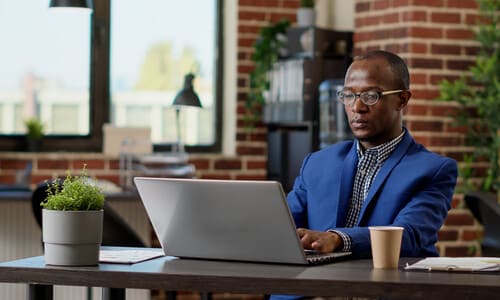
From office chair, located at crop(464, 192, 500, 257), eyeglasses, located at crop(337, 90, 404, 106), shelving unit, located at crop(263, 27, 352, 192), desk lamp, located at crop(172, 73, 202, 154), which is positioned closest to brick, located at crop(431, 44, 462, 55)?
shelving unit, located at crop(263, 27, 352, 192)

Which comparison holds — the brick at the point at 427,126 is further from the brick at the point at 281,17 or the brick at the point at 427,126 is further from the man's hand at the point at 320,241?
the man's hand at the point at 320,241

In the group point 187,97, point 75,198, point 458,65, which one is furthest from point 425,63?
point 75,198

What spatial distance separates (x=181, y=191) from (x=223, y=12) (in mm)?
3825

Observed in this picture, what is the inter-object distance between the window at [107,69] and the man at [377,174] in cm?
311

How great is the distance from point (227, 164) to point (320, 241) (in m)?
3.56

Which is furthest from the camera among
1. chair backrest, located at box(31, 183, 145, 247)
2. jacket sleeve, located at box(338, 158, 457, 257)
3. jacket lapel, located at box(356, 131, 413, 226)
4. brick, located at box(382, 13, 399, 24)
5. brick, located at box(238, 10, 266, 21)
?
brick, located at box(238, 10, 266, 21)

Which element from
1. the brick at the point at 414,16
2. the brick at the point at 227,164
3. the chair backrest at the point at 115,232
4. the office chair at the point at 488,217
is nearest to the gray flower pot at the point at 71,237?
the chair backrest at the point at 115,232

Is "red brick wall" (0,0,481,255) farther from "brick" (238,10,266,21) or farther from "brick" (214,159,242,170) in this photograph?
"brick" (214,159,242,170)

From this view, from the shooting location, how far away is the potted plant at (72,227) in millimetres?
2281

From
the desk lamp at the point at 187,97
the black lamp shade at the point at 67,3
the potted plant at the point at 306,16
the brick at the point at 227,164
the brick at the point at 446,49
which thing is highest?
the potted plant at the point at 306,16

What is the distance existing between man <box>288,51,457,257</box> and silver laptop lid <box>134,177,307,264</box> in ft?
1.15

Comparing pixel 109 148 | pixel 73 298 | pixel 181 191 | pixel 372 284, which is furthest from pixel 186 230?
pixel 109 148

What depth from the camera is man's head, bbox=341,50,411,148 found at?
2.83m

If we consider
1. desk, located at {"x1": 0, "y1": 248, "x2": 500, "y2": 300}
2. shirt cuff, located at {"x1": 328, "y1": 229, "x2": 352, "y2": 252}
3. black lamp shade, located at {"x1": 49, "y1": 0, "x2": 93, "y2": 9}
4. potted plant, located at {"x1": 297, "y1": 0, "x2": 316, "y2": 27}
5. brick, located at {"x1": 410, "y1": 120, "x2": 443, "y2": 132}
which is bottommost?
desk, located at {"x1": 0, "y1": 248, "x2": 500, "y2": 300}
